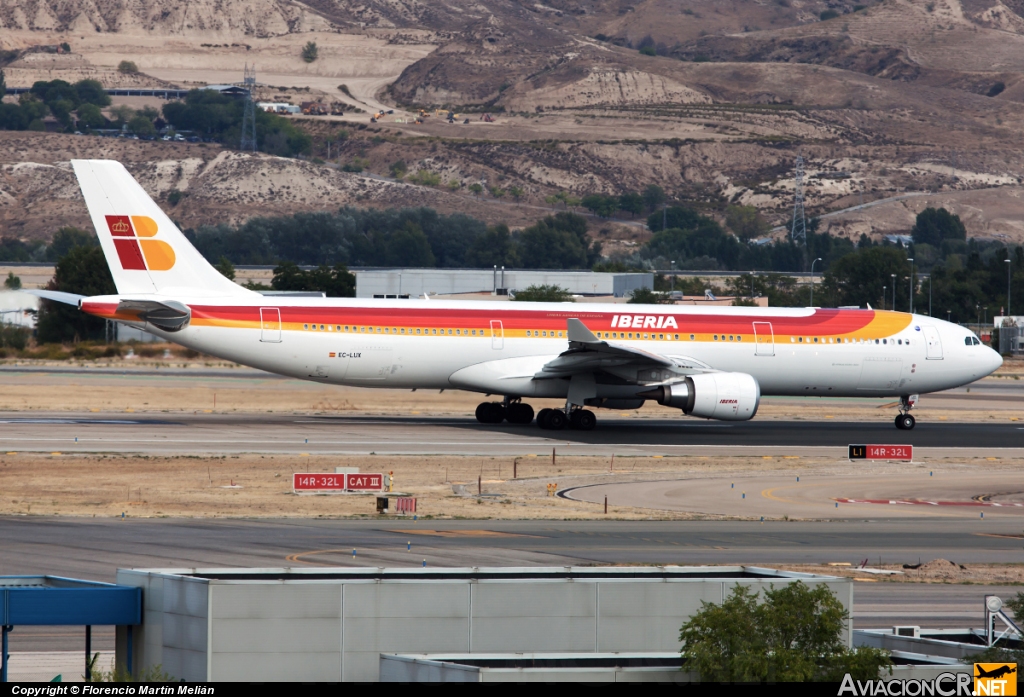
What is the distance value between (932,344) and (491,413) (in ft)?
51.4

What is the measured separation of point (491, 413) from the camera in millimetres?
44531

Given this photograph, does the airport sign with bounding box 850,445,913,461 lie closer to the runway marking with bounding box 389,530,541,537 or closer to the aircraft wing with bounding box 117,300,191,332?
the runway marking with bounding box 389,530,541,537

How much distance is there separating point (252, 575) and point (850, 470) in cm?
2495

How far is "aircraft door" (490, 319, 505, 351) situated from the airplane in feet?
0.11

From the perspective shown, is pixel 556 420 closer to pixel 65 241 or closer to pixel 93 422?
pixel 93 422

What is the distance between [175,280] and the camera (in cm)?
4116

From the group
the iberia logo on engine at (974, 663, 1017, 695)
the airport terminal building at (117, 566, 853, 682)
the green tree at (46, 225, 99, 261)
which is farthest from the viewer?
the green tree at (46, 225, 99, 261)

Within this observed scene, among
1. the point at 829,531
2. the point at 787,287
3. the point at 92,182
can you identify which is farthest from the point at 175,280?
the point at 787,287

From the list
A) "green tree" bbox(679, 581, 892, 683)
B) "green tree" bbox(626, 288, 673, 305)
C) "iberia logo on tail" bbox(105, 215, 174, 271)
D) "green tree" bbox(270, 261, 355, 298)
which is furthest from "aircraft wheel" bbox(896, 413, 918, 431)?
"green tree" bbox(270, 261, 355, 298)

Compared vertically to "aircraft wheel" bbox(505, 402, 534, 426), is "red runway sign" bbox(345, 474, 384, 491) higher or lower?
lower

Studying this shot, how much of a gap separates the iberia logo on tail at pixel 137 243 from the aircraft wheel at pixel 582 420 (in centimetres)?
1379

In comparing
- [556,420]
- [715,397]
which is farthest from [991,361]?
[556,420]

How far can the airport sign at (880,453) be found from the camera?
37.6 meters

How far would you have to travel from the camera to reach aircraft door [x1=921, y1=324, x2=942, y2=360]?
150ft
